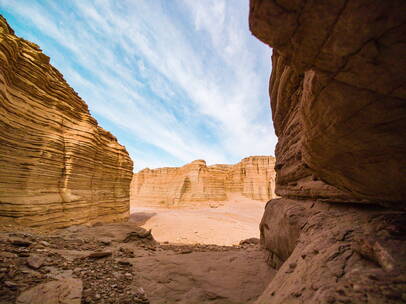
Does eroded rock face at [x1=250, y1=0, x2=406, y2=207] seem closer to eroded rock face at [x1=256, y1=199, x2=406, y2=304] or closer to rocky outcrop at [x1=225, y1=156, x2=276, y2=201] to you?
eroded rock face at [x1=256, y1=199, x2=406, y2=304]

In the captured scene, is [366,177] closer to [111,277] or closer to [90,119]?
[111,277]

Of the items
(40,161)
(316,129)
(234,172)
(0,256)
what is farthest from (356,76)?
(234,172)

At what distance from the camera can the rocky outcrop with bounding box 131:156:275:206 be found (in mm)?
30656

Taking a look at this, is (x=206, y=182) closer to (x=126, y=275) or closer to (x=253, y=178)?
(x=253, y=178)

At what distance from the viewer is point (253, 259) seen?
4.35 metres

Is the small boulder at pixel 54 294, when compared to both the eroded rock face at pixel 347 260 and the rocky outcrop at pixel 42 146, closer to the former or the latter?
the eroded rock face at pixel 347 260

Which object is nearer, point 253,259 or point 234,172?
point 253,259

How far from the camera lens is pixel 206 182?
31.4m

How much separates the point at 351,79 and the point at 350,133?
0.54 m

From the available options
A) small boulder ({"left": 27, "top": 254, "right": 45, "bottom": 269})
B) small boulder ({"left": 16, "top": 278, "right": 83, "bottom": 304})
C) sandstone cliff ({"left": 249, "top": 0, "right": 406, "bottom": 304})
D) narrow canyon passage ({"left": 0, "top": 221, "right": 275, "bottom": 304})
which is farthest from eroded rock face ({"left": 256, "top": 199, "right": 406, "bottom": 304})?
small boulder ({"left": 27, "top": 254, "right": 45, "bottom": 269})

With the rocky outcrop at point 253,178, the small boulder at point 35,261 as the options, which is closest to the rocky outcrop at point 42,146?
the small boulder at point 35,261

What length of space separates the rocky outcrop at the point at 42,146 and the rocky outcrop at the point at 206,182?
20.7 metres

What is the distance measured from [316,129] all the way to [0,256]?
4.89 meters

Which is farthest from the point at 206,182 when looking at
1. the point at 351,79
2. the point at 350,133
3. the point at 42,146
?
the point at 351,79
